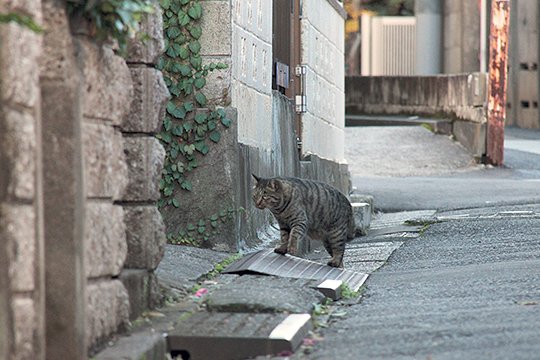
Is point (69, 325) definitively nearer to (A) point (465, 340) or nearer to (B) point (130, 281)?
(B) point (130, 281)

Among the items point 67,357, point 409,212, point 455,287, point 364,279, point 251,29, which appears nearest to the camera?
point 67,357

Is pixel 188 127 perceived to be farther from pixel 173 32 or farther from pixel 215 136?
pixel 173 32

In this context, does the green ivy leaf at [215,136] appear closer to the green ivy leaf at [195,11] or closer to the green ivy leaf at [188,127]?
the green ivy leaf at [188,127]

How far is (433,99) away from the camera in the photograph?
29328 millimetres

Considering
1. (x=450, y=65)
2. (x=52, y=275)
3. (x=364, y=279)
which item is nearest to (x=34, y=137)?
(x=52, y=275)

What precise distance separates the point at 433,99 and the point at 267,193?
19.0 meters

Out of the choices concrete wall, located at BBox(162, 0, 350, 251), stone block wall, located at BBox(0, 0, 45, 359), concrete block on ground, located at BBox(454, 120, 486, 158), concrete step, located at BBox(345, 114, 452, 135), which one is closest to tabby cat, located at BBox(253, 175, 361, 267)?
concrete wall, located at BBox(162, 0, 350, 251)

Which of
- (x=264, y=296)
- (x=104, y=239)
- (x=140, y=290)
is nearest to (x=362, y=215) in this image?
(x=264, y=296)

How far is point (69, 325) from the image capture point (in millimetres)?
5406

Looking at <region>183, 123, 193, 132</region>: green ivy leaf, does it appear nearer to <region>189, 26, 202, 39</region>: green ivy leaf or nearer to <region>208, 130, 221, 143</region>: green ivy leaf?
<region>208, 130, 221, 143</region>: green ivy leaf

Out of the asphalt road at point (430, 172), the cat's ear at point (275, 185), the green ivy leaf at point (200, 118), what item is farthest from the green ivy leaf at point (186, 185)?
the asphalt road at point (430, 172)

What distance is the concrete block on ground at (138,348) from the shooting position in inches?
229

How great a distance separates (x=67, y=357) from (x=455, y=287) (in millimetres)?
4190

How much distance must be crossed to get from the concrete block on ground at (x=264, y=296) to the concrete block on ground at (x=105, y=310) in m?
0.97
